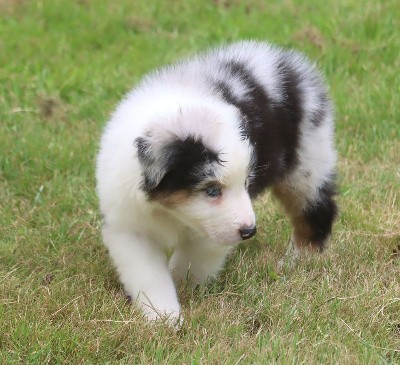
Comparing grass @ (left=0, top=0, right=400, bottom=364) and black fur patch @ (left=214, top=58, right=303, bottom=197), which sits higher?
black fur patch @ (left=214, top=58, right=303, bottom=197)

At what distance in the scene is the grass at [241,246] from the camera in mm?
4090

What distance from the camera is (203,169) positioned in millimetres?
4004

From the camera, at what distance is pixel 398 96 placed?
7.25m

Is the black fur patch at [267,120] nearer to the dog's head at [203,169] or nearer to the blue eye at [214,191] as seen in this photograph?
the dog's head at [203,169]

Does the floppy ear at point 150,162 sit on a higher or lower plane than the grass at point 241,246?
higher

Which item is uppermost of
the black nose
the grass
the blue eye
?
the blue eye

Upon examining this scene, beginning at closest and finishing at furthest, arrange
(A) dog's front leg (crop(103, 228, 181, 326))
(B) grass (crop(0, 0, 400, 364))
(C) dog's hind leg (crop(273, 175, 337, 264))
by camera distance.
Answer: (B) grass (crop(0, 0, 400, 364)) → (A) dog's front leg (crop(103, 228, 181, 326)) → (C) dog's hind leg (crop(273, 175, 337, 264))

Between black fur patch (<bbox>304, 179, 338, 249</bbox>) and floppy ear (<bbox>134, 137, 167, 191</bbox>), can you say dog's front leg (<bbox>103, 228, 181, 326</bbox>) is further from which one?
black fur patch (<bbox>304, 179, 338, 249</bbox>)

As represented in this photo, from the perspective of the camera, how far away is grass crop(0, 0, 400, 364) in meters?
4.09

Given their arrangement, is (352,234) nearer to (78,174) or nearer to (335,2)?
(78,174)

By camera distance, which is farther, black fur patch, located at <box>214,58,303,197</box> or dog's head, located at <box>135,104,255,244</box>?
black fur patch, located at <box>214,58,303,197</box>

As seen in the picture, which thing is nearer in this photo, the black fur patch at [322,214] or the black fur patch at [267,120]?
the black fur patch at [267,120]

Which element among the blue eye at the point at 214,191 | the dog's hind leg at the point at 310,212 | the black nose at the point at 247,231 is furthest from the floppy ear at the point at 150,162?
the dog's hind leg at the point at 310,212

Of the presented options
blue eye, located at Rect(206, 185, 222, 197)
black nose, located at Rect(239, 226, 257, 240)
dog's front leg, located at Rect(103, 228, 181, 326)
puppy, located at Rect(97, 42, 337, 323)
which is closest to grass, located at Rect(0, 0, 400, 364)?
dog's front leg, located at Rect(103, 228, 181, 326)
